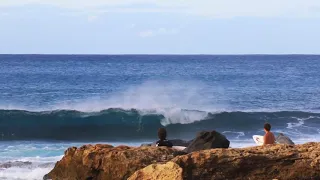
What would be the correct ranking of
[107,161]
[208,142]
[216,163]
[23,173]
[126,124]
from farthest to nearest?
1. [126,124]
2. [23,173]
3. [208,142]
4. [107,161]
5. [216,163]

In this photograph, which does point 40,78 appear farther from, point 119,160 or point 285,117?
point 119,160

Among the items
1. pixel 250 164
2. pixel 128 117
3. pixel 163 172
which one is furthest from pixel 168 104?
pixel 163 172

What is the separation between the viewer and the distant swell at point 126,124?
24.2 m

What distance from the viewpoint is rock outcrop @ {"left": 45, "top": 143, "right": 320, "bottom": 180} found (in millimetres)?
7086

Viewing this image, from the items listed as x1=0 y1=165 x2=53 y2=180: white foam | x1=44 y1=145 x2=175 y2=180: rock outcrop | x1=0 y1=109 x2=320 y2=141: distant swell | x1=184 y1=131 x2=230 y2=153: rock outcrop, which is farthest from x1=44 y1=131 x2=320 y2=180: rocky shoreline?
x1=0 y1=109 x2=320 y2=141: distant swell

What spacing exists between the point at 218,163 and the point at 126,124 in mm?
19821

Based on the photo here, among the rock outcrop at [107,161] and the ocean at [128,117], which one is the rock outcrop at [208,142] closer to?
the rock outcrop at [107,161]

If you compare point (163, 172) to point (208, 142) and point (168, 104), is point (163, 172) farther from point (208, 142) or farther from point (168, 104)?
point (168, 104)

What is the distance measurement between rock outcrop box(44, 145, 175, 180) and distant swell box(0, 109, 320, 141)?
13.6 meters

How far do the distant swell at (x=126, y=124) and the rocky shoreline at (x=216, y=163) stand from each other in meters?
14.4

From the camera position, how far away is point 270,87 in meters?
46.6

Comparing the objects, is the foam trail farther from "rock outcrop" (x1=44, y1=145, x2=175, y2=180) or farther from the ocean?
"rock outcrop" (x1=44, y1=145, x2=175, y2=180)

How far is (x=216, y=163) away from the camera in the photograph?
7285 millimetres

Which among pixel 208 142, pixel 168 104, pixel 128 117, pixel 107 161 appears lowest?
pixel 107 161
